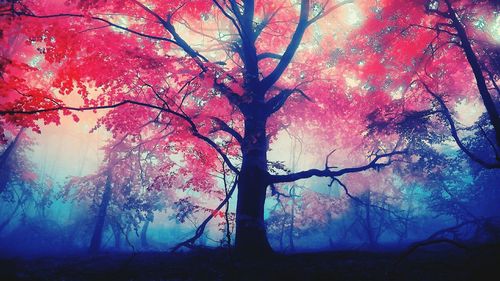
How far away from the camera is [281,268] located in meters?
5.92

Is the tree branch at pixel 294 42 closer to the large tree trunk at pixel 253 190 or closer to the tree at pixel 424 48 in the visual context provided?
the large tree trunk at pixel 253 190

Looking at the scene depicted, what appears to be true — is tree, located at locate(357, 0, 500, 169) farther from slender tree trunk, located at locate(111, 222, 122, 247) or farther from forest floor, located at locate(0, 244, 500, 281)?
slender tree trunk, located at locate(111, 222, 122, 247)

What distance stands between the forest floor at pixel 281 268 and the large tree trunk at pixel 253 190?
0.67m

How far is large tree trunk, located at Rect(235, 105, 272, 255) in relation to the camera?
25.1 ft

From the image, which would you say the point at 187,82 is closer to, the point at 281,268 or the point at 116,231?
the point at 281,268

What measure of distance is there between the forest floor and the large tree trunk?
2.19ft

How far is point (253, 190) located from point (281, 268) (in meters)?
2.69

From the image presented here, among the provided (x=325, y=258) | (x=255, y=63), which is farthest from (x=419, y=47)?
(x=325, y=258)

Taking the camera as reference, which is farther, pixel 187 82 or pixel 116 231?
pixel 116 231

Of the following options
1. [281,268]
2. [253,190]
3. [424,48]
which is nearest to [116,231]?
[253,190]

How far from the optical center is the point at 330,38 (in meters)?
12.9

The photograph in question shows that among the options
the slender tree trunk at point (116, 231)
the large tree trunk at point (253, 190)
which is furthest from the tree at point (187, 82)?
the slender tree trunk at point (116, 231)

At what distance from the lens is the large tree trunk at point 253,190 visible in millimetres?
7637

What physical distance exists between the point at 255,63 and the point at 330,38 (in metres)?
5.62
